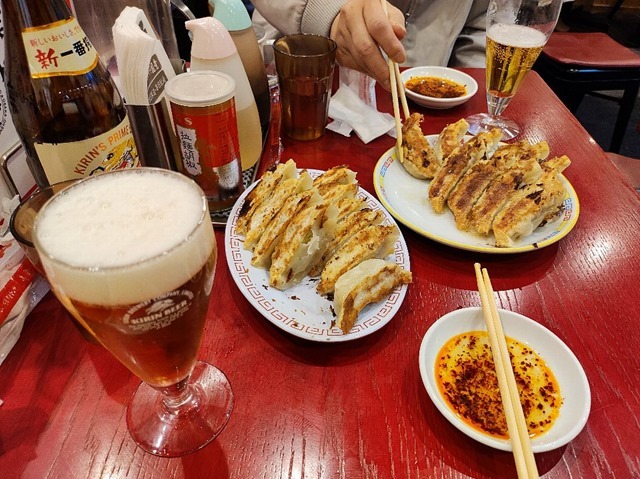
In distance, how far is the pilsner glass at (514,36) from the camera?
154cm

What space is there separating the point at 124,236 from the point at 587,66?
2951 millimetres

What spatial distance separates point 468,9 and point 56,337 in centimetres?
242

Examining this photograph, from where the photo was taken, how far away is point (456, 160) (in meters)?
1.40

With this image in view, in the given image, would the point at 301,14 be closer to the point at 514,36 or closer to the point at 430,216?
the point at 514,36

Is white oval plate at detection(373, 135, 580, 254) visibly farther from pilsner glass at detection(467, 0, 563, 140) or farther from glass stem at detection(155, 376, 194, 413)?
glass stem at detection(155, 376, 194, 413)

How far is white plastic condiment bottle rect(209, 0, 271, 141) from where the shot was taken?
53.5 inches

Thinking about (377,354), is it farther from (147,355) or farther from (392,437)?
(147,355)

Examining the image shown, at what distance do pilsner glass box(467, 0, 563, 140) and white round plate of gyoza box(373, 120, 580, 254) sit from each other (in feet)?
1.02

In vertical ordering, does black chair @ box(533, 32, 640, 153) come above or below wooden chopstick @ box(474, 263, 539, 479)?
below

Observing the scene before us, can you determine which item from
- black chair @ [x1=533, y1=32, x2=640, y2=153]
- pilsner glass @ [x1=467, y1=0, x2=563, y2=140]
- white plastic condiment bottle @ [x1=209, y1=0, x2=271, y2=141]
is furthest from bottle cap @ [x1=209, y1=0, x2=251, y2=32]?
black chair @ [x1=533, y1=32, x2=640, y2=153]

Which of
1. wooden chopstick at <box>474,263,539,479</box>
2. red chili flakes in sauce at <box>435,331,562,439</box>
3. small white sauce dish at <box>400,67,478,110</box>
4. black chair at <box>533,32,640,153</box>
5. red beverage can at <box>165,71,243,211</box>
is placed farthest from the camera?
black chair at <box>533,32,640,153</box>

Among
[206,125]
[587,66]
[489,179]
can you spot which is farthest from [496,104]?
[587,66]

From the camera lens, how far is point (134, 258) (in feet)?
1.79

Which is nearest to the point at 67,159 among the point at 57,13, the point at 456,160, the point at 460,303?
the point at 57,13
